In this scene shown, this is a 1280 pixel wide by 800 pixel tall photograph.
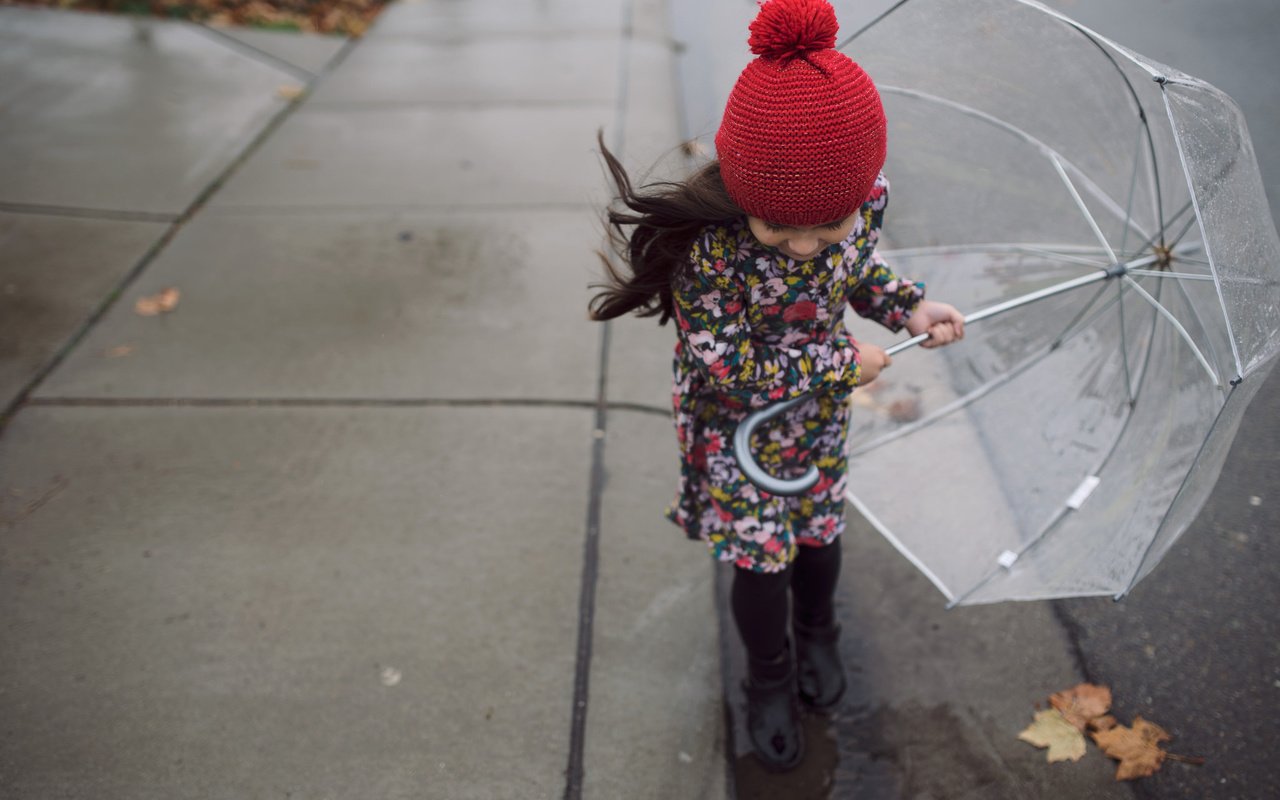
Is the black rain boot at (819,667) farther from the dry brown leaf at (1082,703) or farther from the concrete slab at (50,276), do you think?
the concrete slab at (50,276)

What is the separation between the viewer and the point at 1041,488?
87.7 inches

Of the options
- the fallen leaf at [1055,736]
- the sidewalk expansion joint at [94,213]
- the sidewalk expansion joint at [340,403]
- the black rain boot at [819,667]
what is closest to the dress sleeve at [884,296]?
the black rain boot at [819,667]

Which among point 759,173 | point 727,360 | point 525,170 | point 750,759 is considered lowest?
point 750,759

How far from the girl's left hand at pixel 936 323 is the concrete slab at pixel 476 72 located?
3817 millimetres

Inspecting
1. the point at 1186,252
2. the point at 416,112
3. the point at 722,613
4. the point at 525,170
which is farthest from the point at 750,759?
the point at 416,112

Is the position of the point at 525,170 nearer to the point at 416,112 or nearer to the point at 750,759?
the point at 416,112

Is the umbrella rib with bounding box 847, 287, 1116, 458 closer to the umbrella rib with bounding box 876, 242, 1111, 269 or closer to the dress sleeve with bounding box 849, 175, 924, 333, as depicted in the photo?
the umbrella rib with bounding box 876, 242, 1111, 269

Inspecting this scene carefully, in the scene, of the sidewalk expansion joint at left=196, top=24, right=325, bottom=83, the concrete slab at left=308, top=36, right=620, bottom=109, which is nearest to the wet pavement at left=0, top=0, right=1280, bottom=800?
the concrete slab at left=308, top=36, right=620, bottom=109

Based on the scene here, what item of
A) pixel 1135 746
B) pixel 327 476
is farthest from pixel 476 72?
pixel 1135 746

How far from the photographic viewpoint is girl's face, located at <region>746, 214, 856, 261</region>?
161 centimetres

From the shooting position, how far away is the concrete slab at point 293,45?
603 cm

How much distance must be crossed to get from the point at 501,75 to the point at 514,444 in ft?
11.8

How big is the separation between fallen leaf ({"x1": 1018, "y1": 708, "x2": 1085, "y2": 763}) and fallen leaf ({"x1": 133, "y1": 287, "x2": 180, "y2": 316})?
323 cm

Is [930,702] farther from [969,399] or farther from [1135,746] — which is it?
[969,399]
